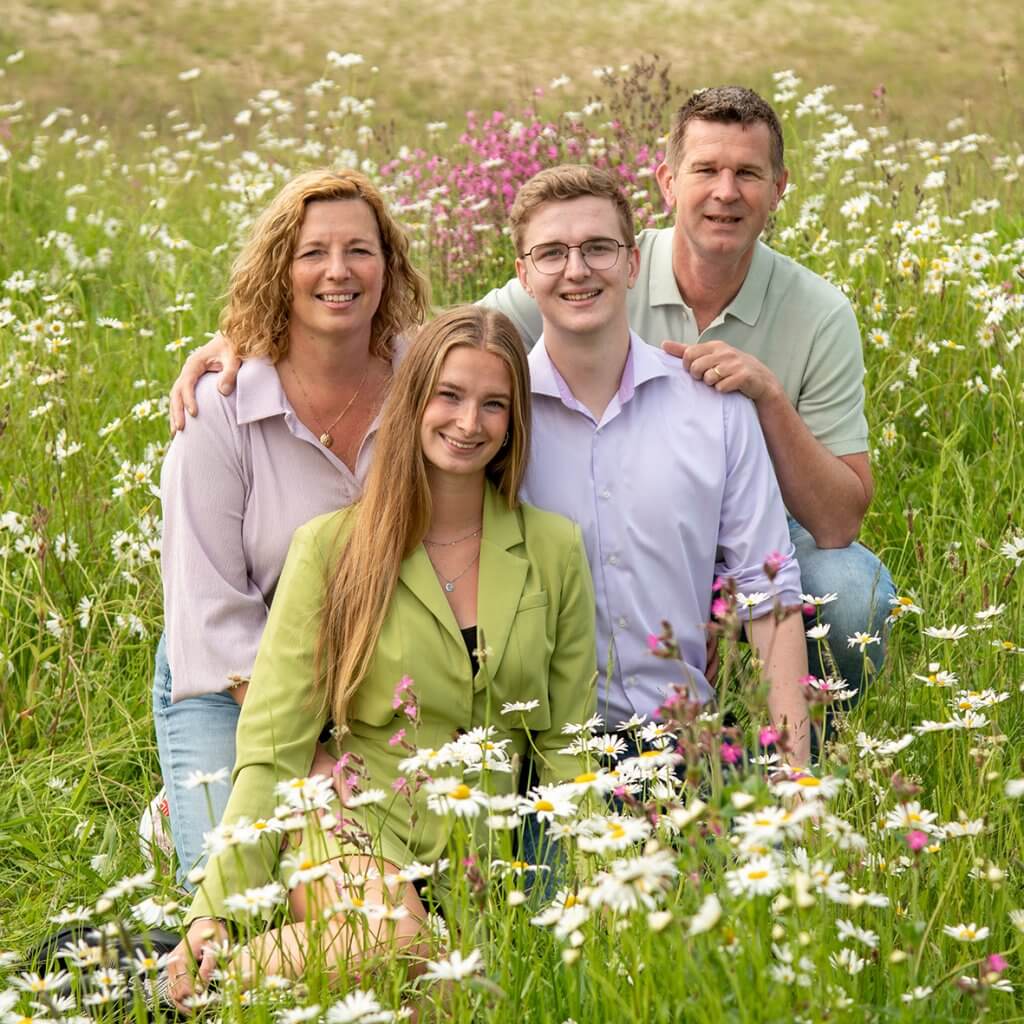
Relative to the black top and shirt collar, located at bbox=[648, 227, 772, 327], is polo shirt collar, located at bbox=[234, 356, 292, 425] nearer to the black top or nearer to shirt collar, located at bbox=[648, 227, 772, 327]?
the black top

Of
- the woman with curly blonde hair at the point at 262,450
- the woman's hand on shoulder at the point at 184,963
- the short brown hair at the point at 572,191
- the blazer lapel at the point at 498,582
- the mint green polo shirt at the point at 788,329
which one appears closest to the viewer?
the woman's hand on shoulder at the point at 184,963

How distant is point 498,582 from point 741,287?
1187 millimetres

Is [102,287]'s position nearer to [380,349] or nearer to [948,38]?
[380,349]

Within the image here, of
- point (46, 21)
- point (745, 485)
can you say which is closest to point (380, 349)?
point (745, 485)

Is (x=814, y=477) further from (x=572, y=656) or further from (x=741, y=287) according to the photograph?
(x=572, y=656)

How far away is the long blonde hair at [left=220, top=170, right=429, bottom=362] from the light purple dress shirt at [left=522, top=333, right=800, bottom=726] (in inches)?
16.8

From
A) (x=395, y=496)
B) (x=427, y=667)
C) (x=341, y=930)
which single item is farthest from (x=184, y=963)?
(x=395, y=496)

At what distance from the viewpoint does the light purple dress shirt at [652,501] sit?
3.19 metres

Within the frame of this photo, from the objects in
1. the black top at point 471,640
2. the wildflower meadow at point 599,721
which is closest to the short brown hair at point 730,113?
the wildflower meadow at point 599,721

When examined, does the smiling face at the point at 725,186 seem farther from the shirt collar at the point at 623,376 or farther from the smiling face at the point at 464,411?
the smiling face at the point at 464,411

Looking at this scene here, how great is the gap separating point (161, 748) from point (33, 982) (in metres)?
1.36

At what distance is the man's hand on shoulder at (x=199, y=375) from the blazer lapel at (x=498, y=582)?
0.71 meters

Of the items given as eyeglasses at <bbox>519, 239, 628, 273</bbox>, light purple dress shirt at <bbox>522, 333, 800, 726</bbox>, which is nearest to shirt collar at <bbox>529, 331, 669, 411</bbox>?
light purple dress shirt at <bbox>522, 333, 800, 726</bbox>

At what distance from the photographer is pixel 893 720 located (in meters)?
3.23
